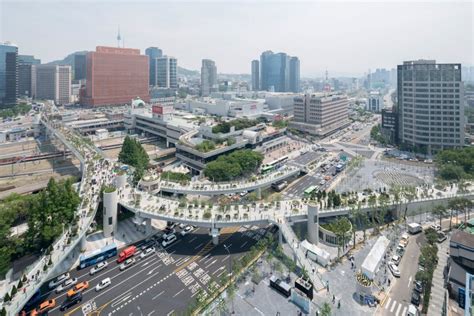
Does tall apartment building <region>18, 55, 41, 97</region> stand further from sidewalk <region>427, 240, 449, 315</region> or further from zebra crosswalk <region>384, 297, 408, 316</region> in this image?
sidewalk <region>427, 240, 449, 315</region>

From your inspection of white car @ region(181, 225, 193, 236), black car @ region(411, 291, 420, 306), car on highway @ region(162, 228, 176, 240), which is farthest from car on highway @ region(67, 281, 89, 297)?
black car @ region(411, 291, 420, 306)

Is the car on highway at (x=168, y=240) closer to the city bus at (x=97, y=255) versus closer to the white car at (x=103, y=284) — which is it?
the city bus at (x=97, y=255)

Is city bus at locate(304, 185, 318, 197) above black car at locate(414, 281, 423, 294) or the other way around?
above

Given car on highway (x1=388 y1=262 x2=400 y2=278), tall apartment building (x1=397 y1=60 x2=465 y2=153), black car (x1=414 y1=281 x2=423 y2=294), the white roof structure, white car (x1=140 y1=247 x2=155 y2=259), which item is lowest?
black car (x1=414 y1=281 x2=423 y2=294)

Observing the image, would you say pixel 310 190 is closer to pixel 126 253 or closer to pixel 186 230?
pixel 186 230

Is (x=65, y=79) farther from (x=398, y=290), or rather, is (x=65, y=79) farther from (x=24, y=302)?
(x=398, y=290)

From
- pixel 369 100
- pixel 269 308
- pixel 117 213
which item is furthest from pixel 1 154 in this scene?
pixel 369 100

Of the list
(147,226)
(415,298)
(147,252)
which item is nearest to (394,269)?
(415,298)
